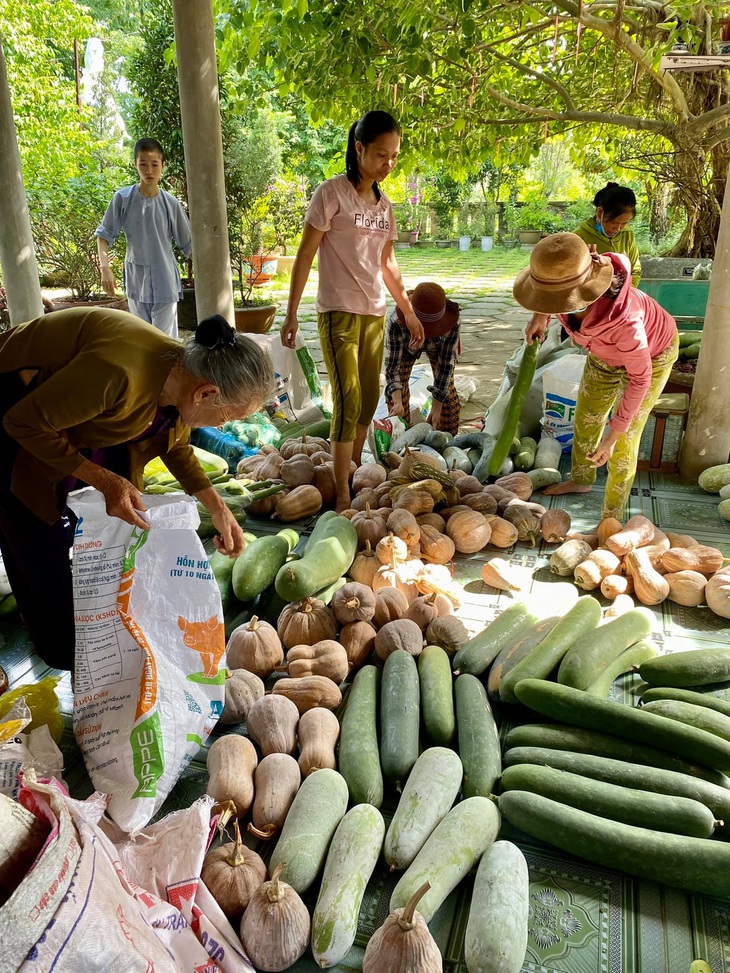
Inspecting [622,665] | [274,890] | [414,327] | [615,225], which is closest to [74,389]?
[274,890]

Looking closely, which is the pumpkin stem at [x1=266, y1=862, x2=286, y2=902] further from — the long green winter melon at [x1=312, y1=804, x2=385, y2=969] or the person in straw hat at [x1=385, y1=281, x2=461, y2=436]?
the person in straw hat at [x1=385, y1=281, x2=461, y2=436]

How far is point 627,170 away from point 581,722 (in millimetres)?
7594

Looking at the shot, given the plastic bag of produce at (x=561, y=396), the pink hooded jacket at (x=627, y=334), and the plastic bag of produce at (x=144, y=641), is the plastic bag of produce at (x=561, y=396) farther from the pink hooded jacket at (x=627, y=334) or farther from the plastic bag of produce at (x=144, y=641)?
the plastic bag of produce at (x=144, y=641)

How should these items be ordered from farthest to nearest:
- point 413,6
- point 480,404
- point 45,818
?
point 480,404
point 413,6
point 45,818

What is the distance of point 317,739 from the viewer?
2199mm

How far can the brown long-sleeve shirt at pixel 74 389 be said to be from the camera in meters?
2.00

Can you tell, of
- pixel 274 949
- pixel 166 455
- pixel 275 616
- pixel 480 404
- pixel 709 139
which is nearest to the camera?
pixel 274 949

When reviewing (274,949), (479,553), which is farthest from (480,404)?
(274,949)

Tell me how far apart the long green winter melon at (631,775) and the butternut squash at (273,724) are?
0.69 metres

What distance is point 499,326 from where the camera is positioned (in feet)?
30.5

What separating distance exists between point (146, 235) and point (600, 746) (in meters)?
4.68

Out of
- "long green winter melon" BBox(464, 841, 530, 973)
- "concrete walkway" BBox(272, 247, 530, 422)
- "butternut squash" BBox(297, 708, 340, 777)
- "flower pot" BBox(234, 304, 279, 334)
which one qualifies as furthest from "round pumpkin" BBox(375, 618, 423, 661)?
"flower pot" BBox(234, 304, 279, 334)

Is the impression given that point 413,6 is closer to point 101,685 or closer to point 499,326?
point 101,685

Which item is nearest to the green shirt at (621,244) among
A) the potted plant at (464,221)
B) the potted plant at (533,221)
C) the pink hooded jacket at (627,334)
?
the pink hooded jacket at (627,334)
